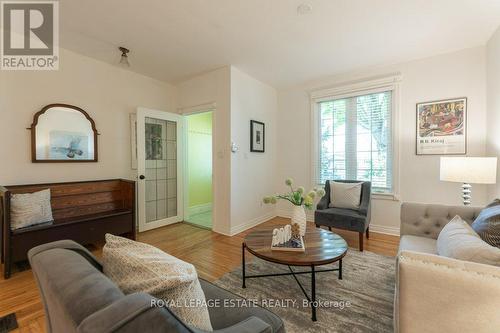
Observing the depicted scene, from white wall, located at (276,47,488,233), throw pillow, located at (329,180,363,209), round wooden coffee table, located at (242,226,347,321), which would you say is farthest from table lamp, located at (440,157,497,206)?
round wooden coffee table, located at (242,226,347,321)

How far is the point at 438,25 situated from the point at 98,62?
172 inches

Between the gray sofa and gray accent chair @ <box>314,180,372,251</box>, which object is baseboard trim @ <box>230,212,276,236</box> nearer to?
gray accent chair @ <box>314,180,372,251</box>

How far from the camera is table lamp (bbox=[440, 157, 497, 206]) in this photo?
2.24 m

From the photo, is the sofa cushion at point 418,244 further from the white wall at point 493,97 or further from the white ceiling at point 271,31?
the white ceiling at point 271,31

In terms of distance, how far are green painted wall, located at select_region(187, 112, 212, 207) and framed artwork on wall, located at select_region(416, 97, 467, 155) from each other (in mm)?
3791

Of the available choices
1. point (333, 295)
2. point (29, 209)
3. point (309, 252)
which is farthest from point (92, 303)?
point (29, 209)

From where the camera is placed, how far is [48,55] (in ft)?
9.43

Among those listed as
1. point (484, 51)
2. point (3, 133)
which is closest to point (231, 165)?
point (3, 133)

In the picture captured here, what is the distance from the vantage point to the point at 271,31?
2549 millimetres

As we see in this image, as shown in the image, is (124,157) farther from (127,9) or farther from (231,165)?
(127,9)

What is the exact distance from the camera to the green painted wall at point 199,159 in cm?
488

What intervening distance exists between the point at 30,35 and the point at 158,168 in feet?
7.32

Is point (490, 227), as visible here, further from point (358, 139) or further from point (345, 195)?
point (358, 139)

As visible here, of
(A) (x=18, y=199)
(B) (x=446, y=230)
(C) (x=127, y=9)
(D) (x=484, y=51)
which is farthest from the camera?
(D) (x=484, y=51)
